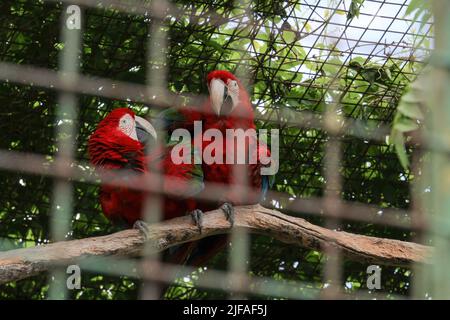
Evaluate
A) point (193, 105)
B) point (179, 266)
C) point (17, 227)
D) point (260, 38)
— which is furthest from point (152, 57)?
point (17, 227)

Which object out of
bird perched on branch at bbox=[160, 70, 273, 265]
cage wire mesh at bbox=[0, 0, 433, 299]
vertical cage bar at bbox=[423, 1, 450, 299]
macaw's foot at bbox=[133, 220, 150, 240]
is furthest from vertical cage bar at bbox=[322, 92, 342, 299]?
vertical cage bar at bbox=[423, 1, 450, 299]

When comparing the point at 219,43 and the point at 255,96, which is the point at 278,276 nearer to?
the point at 255,96

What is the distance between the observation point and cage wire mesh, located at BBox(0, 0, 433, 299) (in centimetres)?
196

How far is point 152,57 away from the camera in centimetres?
198

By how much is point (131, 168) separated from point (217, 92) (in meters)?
0.36

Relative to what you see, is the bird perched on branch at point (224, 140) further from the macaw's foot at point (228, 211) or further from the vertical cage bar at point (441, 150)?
the vertical cage bar at point (441, 150)

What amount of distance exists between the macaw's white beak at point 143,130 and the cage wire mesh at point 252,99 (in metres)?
0.15

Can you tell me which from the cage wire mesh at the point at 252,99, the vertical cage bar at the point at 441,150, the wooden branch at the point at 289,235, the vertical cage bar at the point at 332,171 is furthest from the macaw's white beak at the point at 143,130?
the vertical cage bar at the point at 441,150

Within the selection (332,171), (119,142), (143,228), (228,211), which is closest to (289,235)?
(228,211)

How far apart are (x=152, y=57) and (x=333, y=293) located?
2.54 feet

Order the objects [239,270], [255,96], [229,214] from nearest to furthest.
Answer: [229,214], [239,270], [255,96]

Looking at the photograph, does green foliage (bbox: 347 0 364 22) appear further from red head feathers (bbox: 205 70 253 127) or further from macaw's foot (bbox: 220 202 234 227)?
macaw's foot (bbox: 220 202 234 227)

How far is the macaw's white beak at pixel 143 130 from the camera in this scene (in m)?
1.84

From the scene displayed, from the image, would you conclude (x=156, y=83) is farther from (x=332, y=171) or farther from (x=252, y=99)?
(x=332, y=171)
